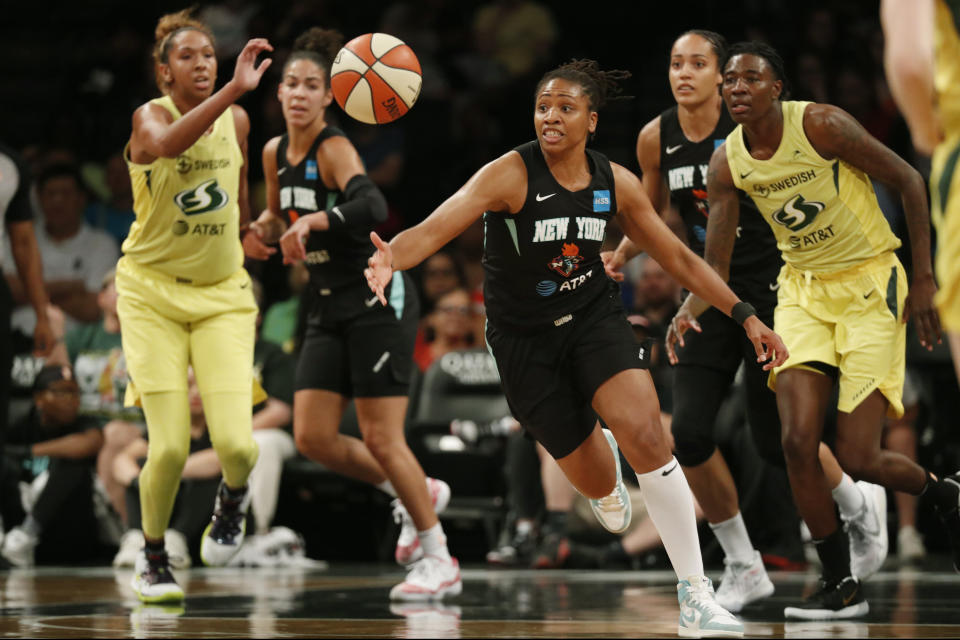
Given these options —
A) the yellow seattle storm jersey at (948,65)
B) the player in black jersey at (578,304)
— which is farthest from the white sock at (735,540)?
the yellow seattle storm jersey at (948,65)

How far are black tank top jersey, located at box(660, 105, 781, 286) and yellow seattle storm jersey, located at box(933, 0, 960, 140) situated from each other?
3.45m

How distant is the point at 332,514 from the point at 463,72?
4623mm

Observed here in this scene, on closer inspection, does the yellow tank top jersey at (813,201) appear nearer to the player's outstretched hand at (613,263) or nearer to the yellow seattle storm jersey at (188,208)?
the player's outstretched hand at (613,263)

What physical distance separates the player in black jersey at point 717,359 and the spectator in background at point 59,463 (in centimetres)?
471

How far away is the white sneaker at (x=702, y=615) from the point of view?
187 inches

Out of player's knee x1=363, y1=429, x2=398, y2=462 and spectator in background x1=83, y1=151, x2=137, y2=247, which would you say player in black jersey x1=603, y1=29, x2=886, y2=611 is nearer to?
player's knee x1=363, y1=429, x2=398, y2=462

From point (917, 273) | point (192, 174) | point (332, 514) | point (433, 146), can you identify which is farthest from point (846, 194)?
point (433, 146)

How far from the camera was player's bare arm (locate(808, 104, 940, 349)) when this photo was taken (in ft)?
17.1

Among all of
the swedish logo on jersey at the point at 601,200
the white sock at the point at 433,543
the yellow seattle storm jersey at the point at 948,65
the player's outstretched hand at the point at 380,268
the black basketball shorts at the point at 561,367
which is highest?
the swedish logo on jersey at the point at 601,200

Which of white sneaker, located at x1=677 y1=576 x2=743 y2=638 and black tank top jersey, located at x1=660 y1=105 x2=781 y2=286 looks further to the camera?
black tank top jersey, located at x1=660 y1=105 x2=781 y2=286

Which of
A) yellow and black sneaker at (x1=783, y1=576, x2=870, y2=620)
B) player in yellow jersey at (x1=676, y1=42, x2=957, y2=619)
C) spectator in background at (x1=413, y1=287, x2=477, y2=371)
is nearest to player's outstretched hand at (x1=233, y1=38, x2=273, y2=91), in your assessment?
player in yellow jersey at (x1=676, y1=42, x2=957, y2=619)

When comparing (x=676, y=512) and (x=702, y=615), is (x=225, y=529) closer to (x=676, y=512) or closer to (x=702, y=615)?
(x=676, y=512)

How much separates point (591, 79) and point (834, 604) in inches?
93.0

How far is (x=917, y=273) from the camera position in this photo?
5.25m
